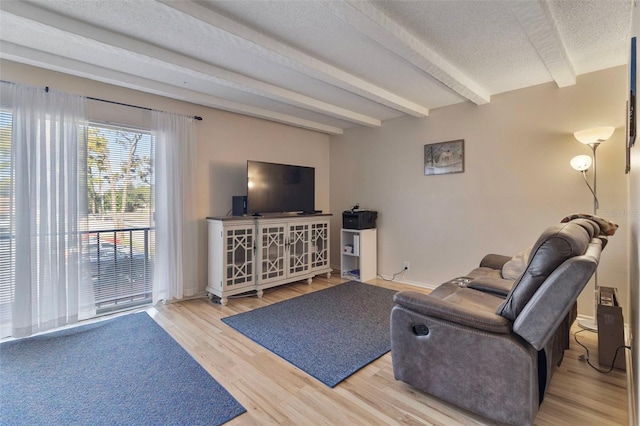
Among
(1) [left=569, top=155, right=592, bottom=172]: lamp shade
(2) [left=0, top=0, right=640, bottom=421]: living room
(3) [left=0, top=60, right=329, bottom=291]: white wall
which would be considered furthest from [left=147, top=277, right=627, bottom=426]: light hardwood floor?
(3) [left=0, top=60, right=329, bottom=291]: white wall

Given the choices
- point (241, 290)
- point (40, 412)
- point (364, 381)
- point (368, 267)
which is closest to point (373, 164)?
point (368, 267)

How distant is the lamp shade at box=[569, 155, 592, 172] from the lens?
2.68m

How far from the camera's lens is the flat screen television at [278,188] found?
12.1ft

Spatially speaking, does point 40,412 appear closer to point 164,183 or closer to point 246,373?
point 246,373

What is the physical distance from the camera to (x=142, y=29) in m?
2.07

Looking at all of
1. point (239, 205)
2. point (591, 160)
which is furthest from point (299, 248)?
point (591, 160)

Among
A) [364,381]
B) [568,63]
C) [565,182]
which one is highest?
[568,63]

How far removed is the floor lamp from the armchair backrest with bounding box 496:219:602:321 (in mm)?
1555

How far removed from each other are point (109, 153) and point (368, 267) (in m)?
3.42

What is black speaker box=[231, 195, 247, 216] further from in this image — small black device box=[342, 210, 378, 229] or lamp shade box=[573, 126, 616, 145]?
lamp shade box=[573, 126, 616, 145]

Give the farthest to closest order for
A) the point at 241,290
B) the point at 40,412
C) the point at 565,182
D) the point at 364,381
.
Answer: the point at 241,290 → the point at 565,182 → the point at 364,381 → the point at 40,412

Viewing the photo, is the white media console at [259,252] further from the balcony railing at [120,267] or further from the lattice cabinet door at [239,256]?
the balcony railing at [120,267]

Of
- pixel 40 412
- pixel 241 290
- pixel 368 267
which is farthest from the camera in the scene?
pixel 368 267

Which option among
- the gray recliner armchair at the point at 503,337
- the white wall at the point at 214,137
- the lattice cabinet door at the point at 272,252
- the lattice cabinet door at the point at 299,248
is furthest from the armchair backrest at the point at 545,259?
the white wall at the point at 214,137
